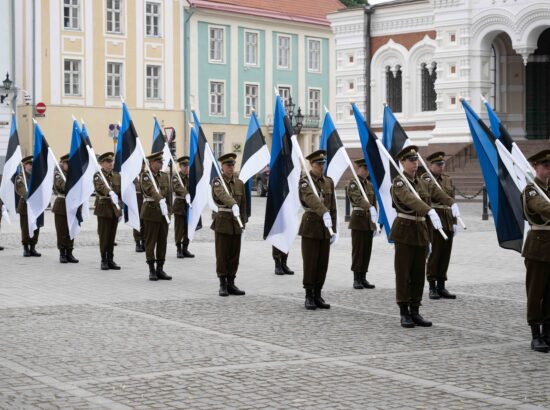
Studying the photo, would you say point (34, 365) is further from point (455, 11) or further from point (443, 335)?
point (455, 11)

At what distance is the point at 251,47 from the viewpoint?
5781 cm

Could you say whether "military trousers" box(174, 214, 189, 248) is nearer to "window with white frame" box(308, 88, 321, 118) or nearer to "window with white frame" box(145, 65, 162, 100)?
"window with white frame" box(145, 65, 162, 100)

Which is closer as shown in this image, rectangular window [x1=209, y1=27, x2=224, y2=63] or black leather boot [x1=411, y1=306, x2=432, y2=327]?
black leather boot [x1=411, y1=306, x2=432, y2=327]

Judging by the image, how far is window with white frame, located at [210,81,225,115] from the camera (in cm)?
5638

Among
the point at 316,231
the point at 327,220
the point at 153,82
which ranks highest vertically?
the point at 153,82

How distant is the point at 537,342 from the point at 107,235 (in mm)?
9156

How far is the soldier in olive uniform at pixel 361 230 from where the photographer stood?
48.9 feet

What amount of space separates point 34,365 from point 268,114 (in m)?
50.0

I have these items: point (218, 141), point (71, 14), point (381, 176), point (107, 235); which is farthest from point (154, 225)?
point (218, 141)

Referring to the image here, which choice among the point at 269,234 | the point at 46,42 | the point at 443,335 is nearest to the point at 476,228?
the point at 269,234

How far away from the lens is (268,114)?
193 feet

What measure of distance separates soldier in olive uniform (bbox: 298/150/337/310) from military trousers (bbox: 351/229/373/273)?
1987 millimetres

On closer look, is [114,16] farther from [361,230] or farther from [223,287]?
[223,287]

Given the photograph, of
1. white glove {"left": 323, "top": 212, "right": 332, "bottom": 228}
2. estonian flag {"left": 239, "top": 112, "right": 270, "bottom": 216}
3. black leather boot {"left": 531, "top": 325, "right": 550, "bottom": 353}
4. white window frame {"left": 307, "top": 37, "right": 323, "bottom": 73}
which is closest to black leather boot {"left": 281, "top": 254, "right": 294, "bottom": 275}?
estonian flag {"left": 239, "top": 112, "right": 270, "bottom": 216}
